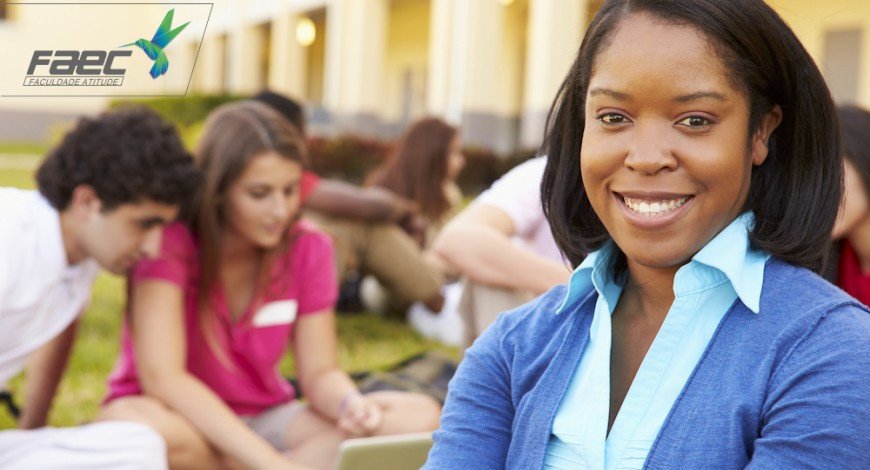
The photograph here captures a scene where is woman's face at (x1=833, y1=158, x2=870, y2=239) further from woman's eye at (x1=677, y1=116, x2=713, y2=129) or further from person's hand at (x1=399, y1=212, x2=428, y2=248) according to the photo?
person's hand at (x1=399, y1=212, x2=428, y2=248)

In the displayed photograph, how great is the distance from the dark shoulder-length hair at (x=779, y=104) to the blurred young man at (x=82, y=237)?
1611 millimetres

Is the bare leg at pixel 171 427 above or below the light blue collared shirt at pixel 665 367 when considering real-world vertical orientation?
below

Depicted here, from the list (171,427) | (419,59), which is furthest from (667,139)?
(419,59)

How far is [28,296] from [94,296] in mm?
4031

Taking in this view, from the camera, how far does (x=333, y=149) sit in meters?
12.4

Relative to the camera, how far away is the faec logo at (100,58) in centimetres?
190

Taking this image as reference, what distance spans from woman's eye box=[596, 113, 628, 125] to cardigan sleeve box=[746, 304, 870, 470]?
1.14 ft

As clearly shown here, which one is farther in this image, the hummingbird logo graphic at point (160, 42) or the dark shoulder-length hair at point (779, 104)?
the hummingbird logo graphic at point (160, 42)

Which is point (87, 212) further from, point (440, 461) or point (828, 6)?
point (828, 6)

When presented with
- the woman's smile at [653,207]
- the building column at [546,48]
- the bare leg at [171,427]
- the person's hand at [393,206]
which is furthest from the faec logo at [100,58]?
the building column at [546,48]

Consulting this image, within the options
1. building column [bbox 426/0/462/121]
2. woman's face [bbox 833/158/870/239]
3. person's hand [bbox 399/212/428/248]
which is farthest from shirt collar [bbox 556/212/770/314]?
building column [bbox 426/0/462/121]

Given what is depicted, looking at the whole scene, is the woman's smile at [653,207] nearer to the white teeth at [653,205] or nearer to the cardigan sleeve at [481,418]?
the white teeth at [653,205]

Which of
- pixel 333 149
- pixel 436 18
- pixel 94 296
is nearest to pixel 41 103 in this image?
pixel 94 296

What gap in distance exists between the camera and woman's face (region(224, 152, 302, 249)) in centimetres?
306
